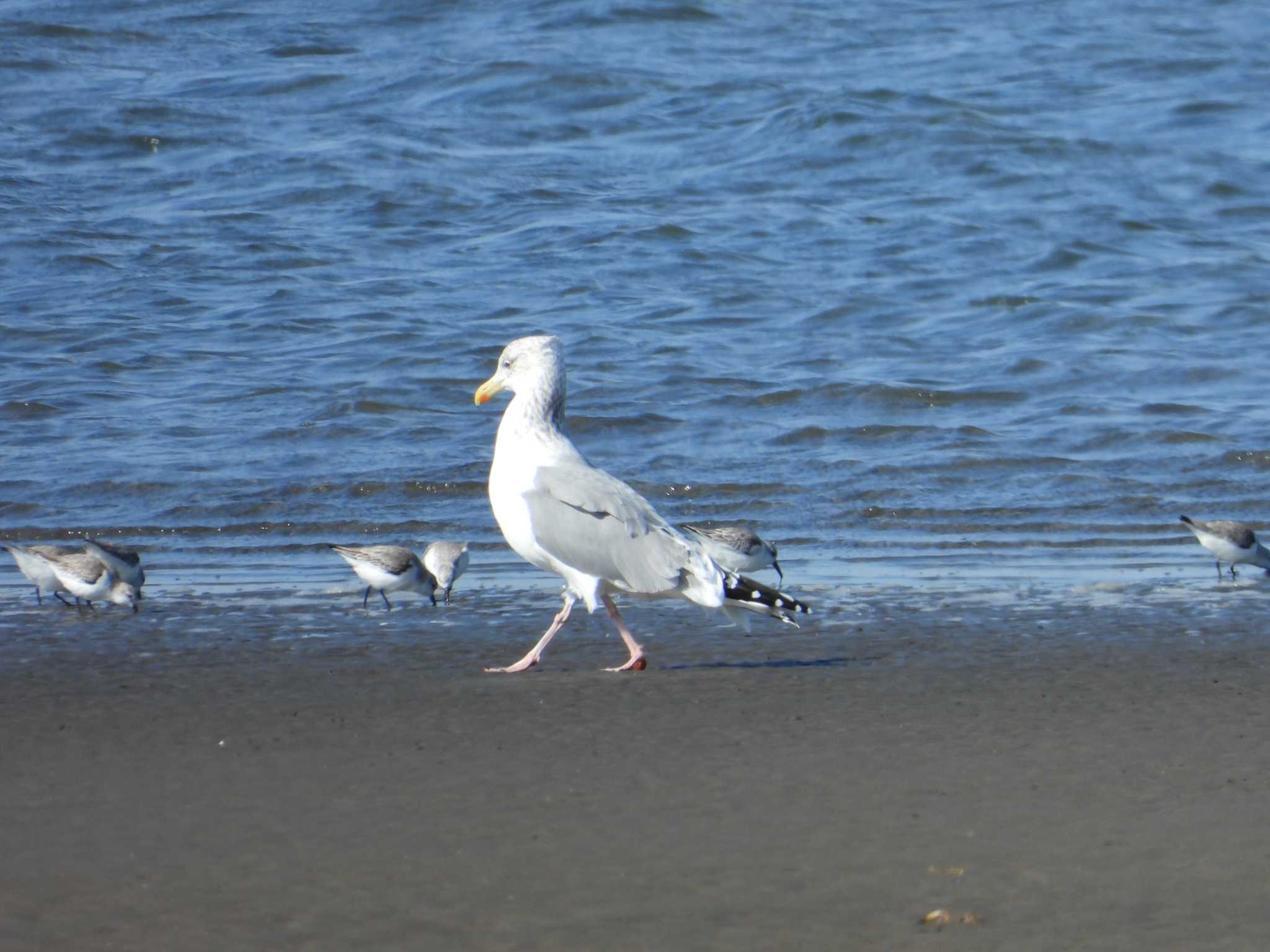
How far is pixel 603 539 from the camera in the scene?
618 centimetres

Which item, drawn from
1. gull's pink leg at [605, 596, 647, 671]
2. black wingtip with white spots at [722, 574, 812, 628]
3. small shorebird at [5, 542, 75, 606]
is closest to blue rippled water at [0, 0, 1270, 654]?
small shorebird at [5, 542, 75, 606]

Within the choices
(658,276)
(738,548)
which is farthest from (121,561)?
(658,276)

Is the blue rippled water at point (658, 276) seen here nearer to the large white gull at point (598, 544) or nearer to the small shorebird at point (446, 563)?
the small shorebird at point (446, 563)

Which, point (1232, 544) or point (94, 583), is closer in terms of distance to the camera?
point (94, 583)

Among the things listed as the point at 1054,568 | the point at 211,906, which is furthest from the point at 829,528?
the point at 211,906

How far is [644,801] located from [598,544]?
1.94 metres

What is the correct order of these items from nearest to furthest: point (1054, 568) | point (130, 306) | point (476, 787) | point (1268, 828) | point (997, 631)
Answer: point (1268, 828), point (476, 787), point (997, 631), point (1054, 568), point (130, 306)

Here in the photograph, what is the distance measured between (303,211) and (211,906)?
1406 centimetres

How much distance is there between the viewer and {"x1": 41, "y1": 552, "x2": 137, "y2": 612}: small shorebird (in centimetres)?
710

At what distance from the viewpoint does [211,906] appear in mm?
3562

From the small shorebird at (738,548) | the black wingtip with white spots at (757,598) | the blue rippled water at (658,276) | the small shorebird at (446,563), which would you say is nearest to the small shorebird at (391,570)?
the small shorebird at (446,563)

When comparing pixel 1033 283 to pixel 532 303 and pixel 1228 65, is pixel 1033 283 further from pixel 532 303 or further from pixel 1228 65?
pixel 1228 65

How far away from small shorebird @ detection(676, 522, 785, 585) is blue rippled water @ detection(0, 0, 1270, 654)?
0.22 metres

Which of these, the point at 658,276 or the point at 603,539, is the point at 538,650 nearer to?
the point at 603,539
